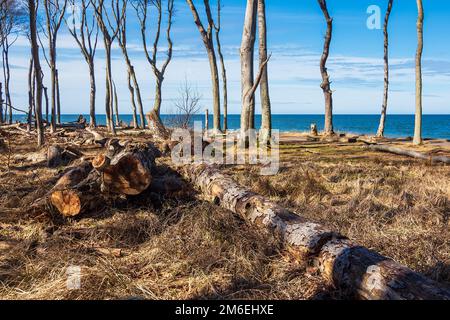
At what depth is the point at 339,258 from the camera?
11.3 feet

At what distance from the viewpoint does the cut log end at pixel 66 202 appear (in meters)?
5.43

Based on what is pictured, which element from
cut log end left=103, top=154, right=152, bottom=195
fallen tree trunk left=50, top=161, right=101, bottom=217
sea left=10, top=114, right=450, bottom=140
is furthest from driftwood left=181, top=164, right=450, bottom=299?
sea left=10, top=114, right=450, bottom=140

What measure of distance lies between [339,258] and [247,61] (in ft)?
32.7

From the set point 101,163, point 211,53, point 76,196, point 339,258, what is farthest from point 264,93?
point 339,258

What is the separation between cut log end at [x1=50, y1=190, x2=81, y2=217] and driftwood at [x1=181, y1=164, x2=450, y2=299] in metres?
1.93

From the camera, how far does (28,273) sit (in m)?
3.66

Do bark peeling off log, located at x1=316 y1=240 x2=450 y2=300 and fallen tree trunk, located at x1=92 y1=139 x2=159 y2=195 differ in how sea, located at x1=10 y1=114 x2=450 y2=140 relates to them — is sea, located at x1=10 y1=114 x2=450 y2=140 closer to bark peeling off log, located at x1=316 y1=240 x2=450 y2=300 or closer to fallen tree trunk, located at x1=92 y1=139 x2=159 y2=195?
fallen tree trunk, located at x1=92 y1=139 x2=159 y2=195

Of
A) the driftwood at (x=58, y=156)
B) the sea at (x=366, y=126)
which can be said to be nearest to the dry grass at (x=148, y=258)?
the driftwood at (x=58, y=156)

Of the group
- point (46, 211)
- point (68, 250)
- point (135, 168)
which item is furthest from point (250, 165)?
point (68, 250)

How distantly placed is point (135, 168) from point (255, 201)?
1.77 m

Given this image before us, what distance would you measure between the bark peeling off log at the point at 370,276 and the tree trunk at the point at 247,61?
30.1 feet

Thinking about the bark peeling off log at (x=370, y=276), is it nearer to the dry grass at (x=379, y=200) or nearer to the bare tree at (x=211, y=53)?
the dry grass at (x=379, y=200)

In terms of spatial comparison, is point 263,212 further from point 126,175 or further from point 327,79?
point 327,79
